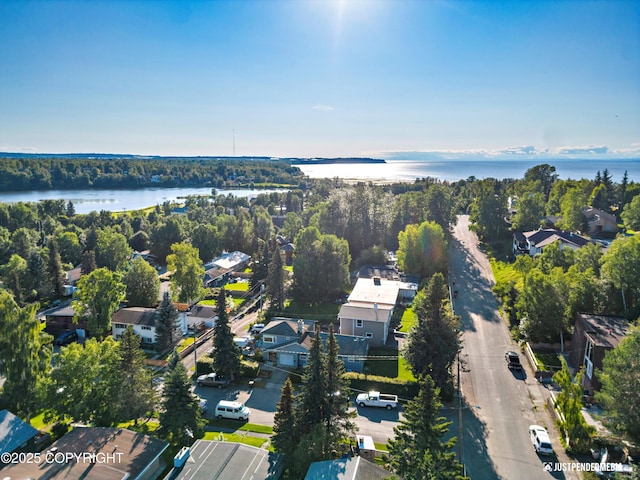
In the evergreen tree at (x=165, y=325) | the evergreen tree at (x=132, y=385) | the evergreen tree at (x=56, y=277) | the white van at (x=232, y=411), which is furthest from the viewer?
the evergreen tree at (x=56, y=277)

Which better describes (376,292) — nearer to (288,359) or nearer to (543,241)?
(288,359)

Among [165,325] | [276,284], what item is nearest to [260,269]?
[276,284]

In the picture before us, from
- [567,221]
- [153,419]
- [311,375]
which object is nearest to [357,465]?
[311,375]

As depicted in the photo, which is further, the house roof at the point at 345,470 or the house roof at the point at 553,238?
the house roof at the point at 553,238

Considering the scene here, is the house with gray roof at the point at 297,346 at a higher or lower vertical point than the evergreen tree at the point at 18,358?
lower

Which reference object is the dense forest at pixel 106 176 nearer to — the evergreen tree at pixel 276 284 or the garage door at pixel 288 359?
the evergreen tree at pixel 276 284

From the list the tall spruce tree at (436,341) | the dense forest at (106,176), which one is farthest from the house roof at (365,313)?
the dense forest at (106,176)

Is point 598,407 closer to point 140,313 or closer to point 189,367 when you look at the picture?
point 189,367

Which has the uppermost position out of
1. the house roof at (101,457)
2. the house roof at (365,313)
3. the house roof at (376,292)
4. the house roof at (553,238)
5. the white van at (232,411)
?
the house roof at (553,238)
